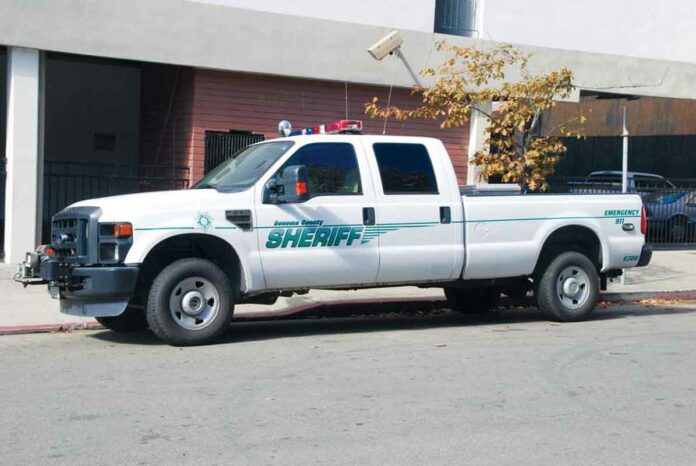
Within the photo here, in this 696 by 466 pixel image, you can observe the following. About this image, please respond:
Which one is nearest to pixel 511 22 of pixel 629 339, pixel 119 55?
pixel 119 55

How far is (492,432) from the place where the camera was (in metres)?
6.25

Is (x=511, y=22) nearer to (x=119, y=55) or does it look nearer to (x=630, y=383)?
(x=119, y=55)

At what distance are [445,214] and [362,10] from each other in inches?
277

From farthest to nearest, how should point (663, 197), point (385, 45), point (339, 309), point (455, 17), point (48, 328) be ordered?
point (663, 197), point (455, 17), point (385, 45), point (339, 309), point (48, 328)

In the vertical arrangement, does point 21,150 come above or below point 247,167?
above

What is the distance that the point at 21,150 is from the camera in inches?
551

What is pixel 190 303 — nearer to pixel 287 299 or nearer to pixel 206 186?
pixel 206 186

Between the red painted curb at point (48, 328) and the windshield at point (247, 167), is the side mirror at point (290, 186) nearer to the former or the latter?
the windshield at point (247, 167)

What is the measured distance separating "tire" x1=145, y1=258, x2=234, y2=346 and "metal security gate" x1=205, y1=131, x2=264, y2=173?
658 cm

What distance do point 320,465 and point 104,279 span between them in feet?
12.9

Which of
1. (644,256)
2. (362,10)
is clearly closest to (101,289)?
(644,256)

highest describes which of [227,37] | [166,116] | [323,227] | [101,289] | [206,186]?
[227,37]

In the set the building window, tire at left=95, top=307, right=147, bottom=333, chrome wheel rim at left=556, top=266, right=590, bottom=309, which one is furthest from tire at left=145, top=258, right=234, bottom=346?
the building window

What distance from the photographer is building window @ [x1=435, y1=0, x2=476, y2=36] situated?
17.6m
